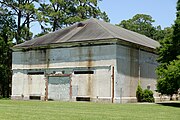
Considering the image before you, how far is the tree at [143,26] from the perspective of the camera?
105 metres

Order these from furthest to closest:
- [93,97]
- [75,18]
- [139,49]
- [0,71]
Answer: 1. [75,18]
2. [0,71]
3. [139,49]
4. [93,97]

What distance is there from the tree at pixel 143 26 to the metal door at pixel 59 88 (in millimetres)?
59350

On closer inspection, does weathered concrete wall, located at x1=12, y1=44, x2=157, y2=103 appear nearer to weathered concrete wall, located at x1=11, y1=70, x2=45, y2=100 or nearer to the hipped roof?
weathered concrete wall, located at x1=11, y1=70, x2=45, y2=100

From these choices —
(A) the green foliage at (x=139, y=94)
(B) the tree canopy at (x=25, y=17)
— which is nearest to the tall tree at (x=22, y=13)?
(B) the tree canopy at (x=25, y=17)

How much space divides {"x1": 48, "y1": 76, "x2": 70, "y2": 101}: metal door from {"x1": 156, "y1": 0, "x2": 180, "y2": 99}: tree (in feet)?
40.8

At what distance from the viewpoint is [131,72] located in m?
44.4

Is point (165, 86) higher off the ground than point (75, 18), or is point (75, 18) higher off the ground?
point (75, 18)

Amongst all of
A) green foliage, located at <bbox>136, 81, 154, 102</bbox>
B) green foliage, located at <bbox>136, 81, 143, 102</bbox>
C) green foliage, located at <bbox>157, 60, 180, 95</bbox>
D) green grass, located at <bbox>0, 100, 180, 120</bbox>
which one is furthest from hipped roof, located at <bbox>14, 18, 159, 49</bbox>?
green grass, located at <bbox>0, 100, 180, 120</bbox>

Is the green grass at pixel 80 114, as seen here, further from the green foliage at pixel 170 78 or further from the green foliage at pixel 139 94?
the green foliage at pixel 139 94

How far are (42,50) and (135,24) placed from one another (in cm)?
6624

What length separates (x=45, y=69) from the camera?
4672 centimetres

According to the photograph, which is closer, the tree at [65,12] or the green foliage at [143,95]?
the green foliage at [143,95]

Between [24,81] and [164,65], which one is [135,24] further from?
[164,65]

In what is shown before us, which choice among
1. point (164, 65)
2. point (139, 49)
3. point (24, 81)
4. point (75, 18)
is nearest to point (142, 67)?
point (139, 49)
